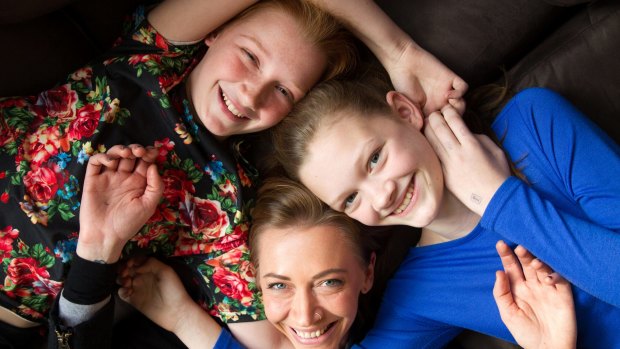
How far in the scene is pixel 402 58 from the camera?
160cm

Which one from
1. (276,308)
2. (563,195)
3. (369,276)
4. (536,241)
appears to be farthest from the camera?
(369,276)

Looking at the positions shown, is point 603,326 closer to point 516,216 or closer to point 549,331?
point 549,331

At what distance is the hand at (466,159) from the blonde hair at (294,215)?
314 millimetres

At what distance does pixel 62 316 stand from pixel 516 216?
120 centimetres

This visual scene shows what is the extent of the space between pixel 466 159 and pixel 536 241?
0.26 meters

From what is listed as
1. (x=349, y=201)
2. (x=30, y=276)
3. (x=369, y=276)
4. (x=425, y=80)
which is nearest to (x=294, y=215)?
(x=349, y=201)

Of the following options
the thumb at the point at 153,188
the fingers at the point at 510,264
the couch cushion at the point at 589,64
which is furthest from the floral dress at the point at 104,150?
the couch cushion at the point at 589,64

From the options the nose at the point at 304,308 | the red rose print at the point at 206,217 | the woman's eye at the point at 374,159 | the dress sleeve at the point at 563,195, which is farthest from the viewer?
the red rose print at the point at 206,217

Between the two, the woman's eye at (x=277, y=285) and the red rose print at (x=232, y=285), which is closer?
the woman's eye at (x=277, y=285)

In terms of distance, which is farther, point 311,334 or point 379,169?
point 311,334

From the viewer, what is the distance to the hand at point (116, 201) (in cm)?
148

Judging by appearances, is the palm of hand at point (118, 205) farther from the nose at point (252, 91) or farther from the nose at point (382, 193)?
the nose at point (382, 193)

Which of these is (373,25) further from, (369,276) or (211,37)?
(369,276)

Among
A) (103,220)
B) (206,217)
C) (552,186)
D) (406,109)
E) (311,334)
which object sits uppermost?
(406,109)
